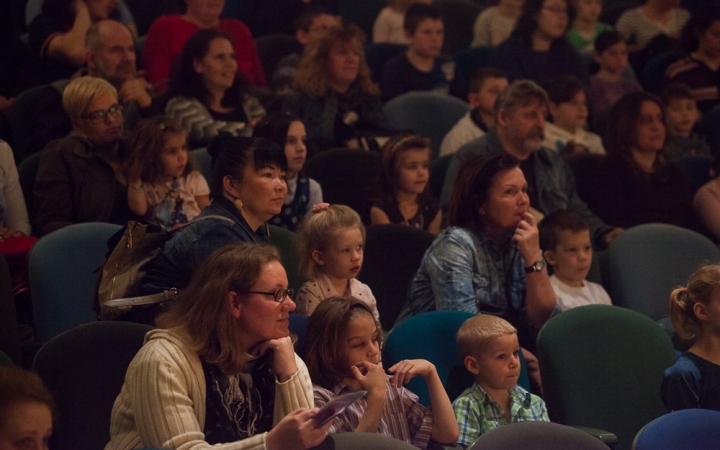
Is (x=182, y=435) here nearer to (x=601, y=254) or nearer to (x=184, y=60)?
(x=601, y=254)

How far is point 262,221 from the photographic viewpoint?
2914mm

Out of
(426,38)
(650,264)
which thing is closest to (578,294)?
(650,264)

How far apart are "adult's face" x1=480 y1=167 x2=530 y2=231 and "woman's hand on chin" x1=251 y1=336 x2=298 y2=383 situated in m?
1.25

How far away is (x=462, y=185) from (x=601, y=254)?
0.91m

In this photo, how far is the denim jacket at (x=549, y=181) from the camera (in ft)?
13.8

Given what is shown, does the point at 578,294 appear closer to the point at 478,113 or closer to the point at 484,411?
the point at 484,411

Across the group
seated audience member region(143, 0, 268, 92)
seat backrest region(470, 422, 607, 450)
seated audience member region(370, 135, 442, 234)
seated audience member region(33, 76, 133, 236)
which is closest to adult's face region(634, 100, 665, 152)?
seated audience member region(370, 135, 442, 234)

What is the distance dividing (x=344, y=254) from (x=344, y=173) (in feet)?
3.81

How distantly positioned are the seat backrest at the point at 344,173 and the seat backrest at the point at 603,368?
1.39 metres

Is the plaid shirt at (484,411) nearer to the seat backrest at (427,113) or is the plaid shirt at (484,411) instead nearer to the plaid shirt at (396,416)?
the plaid shirt at (396,416)

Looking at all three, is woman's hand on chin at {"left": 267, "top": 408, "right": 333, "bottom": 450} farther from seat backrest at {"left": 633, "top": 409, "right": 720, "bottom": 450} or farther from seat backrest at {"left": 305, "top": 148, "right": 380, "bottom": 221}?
seat backrest at {"left": 305, "top": 148, "right": 380, "bottom": 221}

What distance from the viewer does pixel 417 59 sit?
228 inches

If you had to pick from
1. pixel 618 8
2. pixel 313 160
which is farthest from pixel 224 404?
pixel 618 8

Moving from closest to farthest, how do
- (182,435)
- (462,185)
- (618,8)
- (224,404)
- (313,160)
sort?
(182,435)
(224,404)
(462,185)
(313,160)
(618,8)
